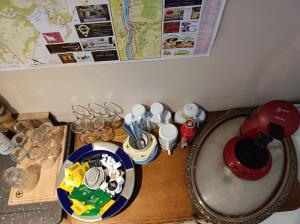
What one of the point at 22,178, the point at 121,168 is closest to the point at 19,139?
the point at 22,178

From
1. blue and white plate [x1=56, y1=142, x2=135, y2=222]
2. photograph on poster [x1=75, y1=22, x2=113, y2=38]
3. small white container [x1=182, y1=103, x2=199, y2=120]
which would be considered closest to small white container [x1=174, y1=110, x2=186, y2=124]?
small white container [x1=182, y1=103, x2=199, y2=120]

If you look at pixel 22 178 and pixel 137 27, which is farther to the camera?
pixel 22 178

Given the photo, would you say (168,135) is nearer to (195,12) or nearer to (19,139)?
(195,12)

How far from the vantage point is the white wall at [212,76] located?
72cm

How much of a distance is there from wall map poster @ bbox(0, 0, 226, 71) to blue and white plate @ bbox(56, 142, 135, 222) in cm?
34

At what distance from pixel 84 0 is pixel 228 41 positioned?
1.34ft

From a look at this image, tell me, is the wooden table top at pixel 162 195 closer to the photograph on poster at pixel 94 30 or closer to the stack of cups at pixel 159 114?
the stack of cups at pixel 159 114

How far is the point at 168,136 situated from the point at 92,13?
493 mm

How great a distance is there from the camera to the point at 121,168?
95 centimetres

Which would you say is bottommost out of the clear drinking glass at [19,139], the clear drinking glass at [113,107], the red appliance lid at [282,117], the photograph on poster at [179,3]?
the clear drinking glass at [19,139]

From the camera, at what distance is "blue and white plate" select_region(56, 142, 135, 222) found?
34.9 inches

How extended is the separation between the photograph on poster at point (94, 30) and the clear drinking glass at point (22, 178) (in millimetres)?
557

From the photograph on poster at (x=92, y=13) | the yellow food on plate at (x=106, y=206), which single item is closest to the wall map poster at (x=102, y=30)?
the photograph on poster at (x=92, y=13)

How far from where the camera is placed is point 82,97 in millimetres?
974
